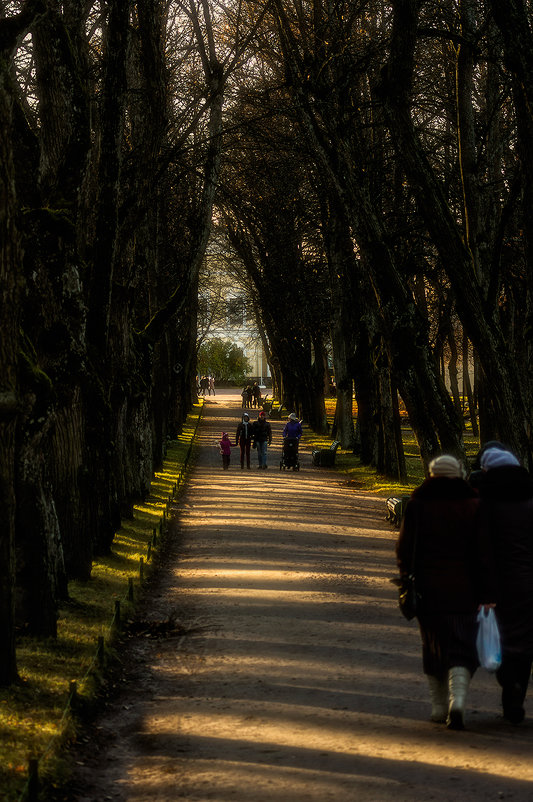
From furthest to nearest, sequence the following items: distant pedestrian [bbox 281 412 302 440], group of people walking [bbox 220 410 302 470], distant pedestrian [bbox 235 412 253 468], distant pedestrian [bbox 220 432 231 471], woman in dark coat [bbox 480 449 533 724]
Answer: distant pedestrian [bbox 235 412 253 468]
distant pedestrian [bbox 220 432 231 471]
group of people walking [bbox 220 410 302 470]
distant pedestrian [bbox 281 412 302 440]
woman in dark coat [bbox 480 449 533 724]

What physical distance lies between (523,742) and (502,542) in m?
1.18

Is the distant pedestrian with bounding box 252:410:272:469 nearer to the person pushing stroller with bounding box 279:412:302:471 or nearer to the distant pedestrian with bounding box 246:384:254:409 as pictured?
the person pushing stroller with bounding box 279:412:302:471

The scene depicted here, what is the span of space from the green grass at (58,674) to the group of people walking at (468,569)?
2177 millimetres

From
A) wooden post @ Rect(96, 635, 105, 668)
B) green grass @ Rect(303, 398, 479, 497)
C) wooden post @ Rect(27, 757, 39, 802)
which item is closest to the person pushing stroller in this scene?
green grass @ Rect(303, 398, 479, 497)

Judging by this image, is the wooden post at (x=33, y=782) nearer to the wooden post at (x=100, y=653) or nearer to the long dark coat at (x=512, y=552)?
the long dark coat at (x=512, y=552)

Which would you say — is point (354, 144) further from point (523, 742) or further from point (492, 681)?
point (523, 742)

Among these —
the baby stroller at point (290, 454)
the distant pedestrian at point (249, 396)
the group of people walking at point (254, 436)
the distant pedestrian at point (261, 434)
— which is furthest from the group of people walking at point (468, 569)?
the distant pedestrian at point (249, 396)

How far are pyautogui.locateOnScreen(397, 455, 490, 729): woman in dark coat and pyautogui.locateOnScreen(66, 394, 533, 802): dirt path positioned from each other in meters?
0.37

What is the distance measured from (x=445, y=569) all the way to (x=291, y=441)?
24.9 meters

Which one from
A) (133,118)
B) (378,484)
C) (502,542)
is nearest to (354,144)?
(133,118)

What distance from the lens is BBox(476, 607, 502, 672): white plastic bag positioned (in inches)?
289

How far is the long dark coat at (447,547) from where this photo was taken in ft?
24.4

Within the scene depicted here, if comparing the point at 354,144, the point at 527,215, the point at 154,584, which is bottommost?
the point at 154,584

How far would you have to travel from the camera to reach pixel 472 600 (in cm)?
746
